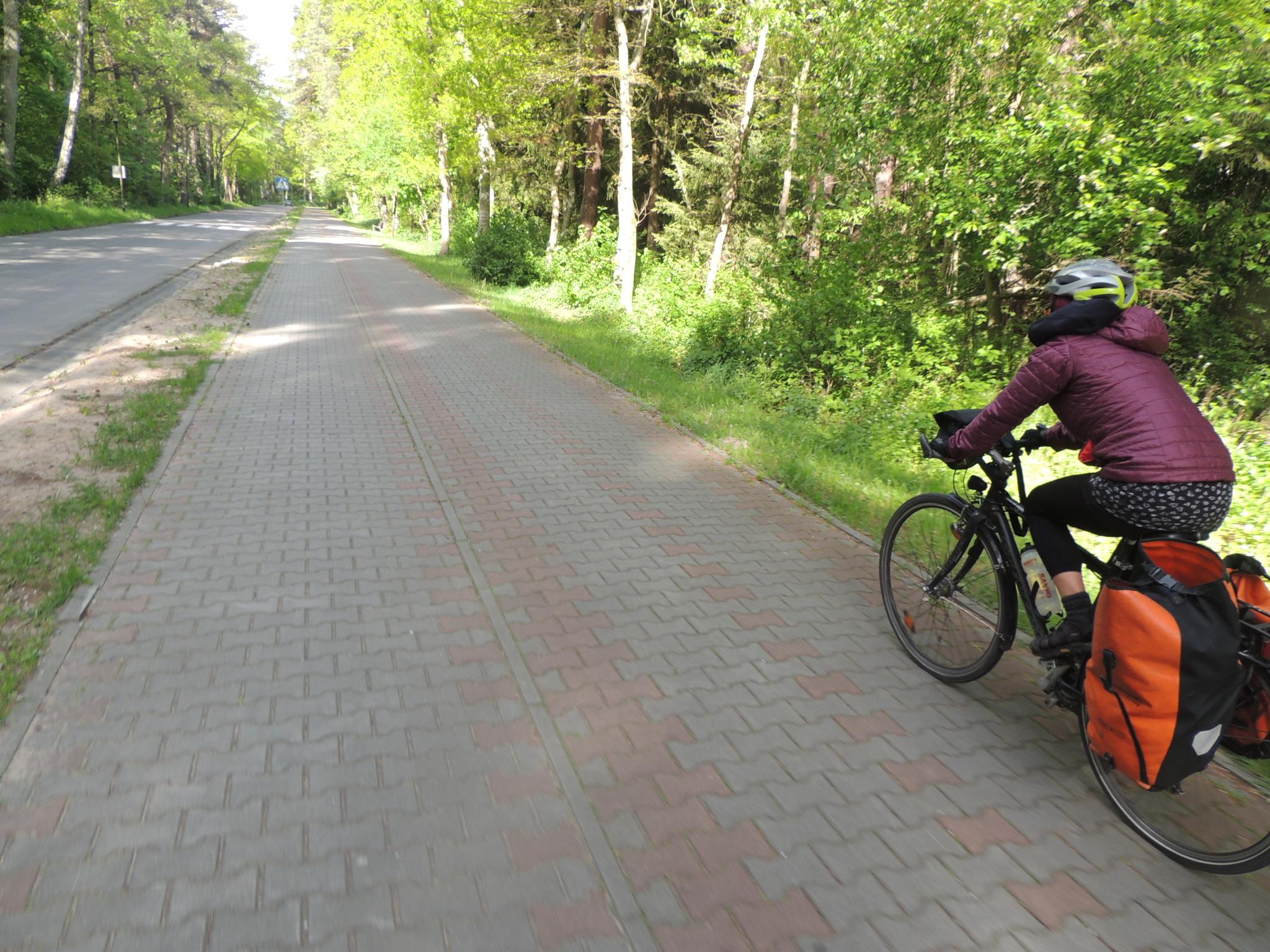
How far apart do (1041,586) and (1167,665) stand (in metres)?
0.86

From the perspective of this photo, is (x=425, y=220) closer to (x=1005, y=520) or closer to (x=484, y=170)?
(x=484, y=170)

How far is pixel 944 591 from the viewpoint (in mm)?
4297

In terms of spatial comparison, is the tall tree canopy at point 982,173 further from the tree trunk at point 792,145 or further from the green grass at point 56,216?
the green grass at point 56,216

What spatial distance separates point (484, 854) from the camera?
277 centimetres

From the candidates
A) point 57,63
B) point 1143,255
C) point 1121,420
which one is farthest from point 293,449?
point 57,63

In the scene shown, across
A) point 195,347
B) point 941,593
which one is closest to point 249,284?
point 195,347

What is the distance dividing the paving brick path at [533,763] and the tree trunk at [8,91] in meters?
33.9

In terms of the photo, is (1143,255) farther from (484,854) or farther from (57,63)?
(57,63)

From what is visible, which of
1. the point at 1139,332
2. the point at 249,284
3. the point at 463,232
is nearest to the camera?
the point at 1139,332

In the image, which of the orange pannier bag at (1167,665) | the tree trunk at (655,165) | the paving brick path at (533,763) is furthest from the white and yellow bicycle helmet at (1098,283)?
the tree trunk at (655,165)

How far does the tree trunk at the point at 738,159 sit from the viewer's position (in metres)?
15.3

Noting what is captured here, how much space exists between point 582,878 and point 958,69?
30.8 feet

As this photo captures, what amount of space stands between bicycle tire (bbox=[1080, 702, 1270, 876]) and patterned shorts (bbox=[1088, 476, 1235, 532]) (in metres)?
0.85

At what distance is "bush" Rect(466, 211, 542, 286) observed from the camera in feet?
72.3
